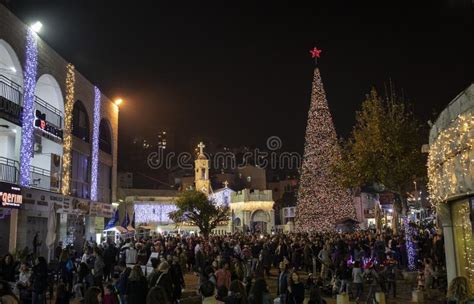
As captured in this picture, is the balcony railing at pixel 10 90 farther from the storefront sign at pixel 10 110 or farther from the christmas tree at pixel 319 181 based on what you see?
the christmas tree at pixel 319 181

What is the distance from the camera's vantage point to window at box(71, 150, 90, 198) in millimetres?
30094

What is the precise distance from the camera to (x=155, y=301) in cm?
772

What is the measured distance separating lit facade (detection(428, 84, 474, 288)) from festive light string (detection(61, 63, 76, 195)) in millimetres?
20619

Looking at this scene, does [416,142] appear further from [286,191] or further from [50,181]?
[286,191]

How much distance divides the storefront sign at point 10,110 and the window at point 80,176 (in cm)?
820

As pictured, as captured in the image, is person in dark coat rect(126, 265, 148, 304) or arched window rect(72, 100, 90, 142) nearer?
person in dark coat rect(126, 265, 148, 304)

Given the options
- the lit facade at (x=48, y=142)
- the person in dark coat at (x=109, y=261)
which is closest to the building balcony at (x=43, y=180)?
the lit facade at (x=48, y=142)

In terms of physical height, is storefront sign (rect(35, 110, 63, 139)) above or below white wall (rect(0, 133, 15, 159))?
above

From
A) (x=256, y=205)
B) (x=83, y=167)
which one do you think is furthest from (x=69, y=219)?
(x=256, y=205)

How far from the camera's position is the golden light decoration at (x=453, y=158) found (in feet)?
33.0

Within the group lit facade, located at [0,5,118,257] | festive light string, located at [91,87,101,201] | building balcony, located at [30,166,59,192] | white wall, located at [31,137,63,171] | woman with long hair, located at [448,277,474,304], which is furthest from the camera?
festive light string, located at [91,87,101,201]

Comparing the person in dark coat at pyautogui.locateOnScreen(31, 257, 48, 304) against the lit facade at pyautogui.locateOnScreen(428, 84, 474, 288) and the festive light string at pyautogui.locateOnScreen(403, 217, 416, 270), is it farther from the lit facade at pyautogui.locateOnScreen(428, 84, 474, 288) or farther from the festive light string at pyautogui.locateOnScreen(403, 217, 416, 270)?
the festive light string at pyautogui.locateOnScreen(403, 217, 416, 270)

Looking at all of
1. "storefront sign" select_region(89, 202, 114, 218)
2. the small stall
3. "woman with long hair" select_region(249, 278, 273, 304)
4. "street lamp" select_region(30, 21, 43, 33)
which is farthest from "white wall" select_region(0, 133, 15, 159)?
"woman with long hair" select_region(249, 278, 273, 304)

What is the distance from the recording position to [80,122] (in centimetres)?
3147
